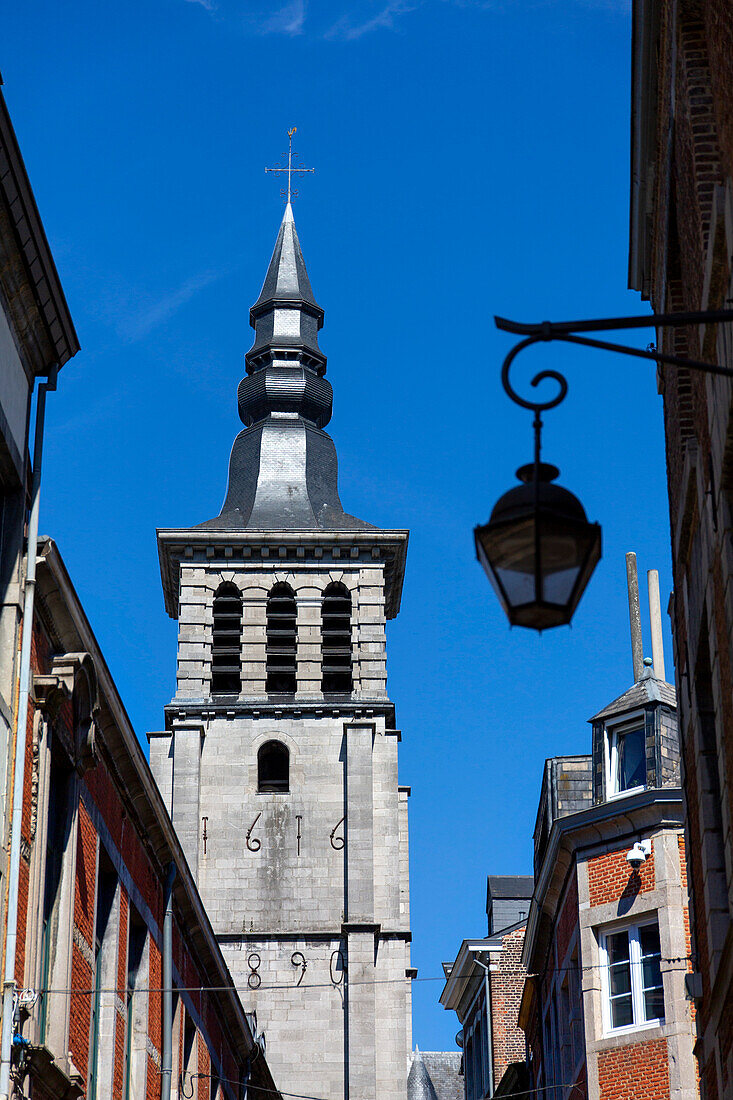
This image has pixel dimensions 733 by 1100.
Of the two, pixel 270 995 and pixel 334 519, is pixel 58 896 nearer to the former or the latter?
pixel 270 995

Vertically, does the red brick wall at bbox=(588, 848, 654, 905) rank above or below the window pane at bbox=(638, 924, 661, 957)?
above

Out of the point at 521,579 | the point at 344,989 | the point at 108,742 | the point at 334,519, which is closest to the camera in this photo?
the point at 521,579

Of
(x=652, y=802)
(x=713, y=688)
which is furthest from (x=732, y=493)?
(x=652, y=802)

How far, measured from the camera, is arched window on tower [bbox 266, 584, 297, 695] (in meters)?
48.0

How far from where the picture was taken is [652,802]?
20094 mm

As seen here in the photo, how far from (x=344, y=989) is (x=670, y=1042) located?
24.7 m

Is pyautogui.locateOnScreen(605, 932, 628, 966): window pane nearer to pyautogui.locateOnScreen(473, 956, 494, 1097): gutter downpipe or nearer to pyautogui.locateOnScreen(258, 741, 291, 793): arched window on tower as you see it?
pyautogui.locateOnScreen(473, 956, 494, 1097): gutter downpipe

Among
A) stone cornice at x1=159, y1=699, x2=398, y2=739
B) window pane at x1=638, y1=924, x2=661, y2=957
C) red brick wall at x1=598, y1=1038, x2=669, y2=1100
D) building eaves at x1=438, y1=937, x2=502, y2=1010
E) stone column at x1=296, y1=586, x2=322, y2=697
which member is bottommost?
red brick wall at x1=598, y1=1038, x2=669, y2=1100

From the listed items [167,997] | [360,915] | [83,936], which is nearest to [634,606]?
Result: [167,997]

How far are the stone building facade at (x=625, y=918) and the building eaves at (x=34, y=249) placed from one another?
8917 millimetres

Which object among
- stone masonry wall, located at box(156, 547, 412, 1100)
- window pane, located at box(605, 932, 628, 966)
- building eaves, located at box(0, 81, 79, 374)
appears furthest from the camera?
stone masonry wall, located at box(156, 547, 412, 1100)

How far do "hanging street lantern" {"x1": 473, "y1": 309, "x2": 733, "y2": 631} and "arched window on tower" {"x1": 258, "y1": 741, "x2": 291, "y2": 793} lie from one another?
3940 cm

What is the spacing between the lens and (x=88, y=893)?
16484mm

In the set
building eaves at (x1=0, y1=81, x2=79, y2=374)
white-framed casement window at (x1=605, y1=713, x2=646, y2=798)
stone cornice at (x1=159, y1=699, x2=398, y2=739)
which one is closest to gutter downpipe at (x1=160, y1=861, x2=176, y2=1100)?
white-framed casement window at (x1=605, y1=713, x2=646, y2=798)
